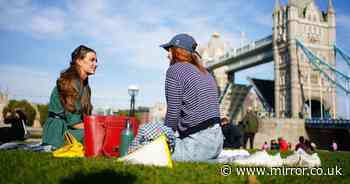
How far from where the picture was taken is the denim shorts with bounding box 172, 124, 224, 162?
13.0 feet

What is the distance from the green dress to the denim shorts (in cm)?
141

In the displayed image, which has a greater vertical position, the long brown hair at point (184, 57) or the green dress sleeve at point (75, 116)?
the long brown hair at point (184, 57)

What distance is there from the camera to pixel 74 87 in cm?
457

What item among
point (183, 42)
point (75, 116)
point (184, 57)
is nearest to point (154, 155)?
point (184, 57)

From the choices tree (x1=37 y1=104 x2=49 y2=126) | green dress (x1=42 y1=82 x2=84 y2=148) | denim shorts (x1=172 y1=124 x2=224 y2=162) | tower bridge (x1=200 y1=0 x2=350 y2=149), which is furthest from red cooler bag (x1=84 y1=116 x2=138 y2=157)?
tree (x1=37 y1=104 x2=49 y2=126)

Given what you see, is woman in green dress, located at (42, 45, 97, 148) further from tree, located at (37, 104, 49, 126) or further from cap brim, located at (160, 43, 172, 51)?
tree, located at (37, 104, 49, 126)

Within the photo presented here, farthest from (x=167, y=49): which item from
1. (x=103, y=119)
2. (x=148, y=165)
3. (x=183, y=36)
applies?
(x=148, y=165)

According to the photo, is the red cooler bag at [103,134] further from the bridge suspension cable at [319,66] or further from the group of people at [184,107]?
the bridge suspension cable at [319,66]

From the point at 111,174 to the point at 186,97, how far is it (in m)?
1.32

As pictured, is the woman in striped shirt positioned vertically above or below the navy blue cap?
below

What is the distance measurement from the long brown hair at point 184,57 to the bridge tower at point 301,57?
105ft

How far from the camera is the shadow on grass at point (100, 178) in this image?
2.72 m

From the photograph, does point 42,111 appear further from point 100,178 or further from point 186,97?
point 100,178

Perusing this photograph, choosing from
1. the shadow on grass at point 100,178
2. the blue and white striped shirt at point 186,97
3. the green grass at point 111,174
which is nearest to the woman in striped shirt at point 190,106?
the blue and white striped shirt at point 186,97
